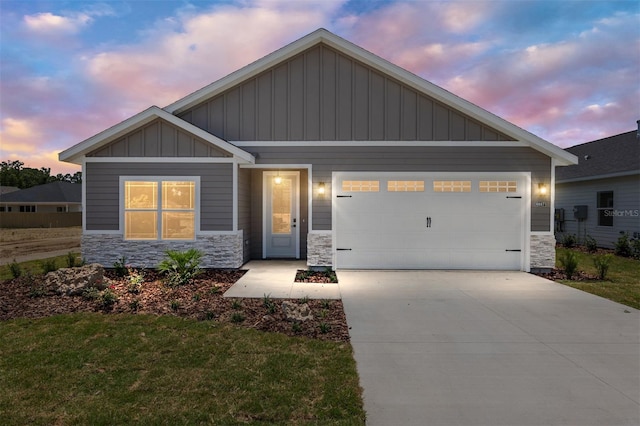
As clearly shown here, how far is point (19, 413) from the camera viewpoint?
8.50ft

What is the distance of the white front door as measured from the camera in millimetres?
10000

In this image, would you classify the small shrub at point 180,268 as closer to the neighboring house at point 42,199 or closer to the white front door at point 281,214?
the white front door at point 281,214

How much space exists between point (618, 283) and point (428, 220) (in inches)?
173

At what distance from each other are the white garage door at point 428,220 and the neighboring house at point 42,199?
1496 inches

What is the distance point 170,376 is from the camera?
3.18 metres

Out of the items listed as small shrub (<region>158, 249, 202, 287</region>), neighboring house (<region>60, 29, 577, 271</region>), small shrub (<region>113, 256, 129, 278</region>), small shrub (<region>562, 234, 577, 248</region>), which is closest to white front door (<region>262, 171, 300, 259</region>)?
neighboring house (<region>60, 29, 577, 271</region>)

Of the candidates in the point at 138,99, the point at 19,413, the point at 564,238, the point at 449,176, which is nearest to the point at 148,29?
the point at 138,99

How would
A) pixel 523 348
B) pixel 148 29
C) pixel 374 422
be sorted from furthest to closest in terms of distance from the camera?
pixel 148 29, pixel 523 348, pixel 374 422

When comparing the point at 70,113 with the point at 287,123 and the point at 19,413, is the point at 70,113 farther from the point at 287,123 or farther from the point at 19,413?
the point at 19,413

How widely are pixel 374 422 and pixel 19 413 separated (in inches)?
109

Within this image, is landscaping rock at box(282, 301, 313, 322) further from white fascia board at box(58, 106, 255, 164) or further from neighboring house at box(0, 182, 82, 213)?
neighboring house at box(0, 182, 82, 213)

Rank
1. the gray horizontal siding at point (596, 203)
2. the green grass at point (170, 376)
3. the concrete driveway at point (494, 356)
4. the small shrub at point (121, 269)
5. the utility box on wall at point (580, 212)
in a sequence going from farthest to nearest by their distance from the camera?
the utility box on wall at point (580, 212) → the gray horizontal siding at point (596, 203) → the small shrub at point (121, 269) → the concrete driveway at point (494, 356) → the green grass at point (170, 376)

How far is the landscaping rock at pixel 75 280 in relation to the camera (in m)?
6.07

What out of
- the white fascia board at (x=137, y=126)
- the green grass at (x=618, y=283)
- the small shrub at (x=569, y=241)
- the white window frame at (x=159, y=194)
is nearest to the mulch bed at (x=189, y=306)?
the white window frame at (x=159, y=194)
